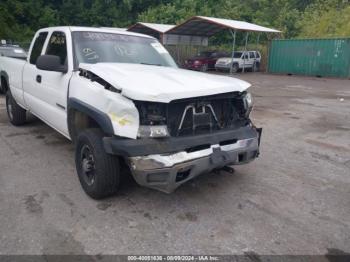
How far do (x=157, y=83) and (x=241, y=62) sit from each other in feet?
75.6

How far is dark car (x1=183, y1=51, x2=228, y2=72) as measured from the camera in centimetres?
2509

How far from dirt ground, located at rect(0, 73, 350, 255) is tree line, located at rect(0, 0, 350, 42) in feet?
93.8

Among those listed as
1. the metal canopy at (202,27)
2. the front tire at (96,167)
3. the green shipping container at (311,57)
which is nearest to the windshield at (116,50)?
the front tire at (96,167)

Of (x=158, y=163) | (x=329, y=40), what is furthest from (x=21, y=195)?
(x=329, y=40)

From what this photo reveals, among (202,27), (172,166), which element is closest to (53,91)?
(172,166)

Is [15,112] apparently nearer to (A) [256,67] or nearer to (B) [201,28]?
(B) [201,28]

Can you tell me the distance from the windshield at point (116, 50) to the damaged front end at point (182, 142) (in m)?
1.49

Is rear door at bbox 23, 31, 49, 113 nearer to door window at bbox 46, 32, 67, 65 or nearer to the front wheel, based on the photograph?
door window at bbox 46, 32, 67, 65

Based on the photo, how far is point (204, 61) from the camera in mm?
25469

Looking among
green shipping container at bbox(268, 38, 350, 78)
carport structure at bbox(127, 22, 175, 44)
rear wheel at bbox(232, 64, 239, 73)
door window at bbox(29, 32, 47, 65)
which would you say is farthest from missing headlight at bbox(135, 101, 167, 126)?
carport structure at bbox(127, 22, 175, 44)

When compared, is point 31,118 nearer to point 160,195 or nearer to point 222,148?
point 160,195

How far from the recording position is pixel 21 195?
3887mm

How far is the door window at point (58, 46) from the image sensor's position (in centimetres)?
458

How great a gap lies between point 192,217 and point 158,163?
706 millimetres
